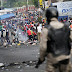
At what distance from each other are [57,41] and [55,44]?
55 mm

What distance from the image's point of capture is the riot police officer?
3180mm

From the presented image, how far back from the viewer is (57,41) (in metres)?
3.18

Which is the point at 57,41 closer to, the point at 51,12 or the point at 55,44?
the point at 55,44

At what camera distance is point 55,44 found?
3.18 m

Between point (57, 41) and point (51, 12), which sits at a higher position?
point (51, 12)

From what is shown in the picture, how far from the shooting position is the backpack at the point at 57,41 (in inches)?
125

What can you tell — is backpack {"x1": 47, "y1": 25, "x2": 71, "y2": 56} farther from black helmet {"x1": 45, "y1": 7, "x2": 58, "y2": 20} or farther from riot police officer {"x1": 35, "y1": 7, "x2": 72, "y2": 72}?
black helmet {"x1": 45, "y1": 7, "x2": 58, "y2": 20}

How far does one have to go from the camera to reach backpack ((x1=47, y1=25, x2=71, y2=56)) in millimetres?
3180

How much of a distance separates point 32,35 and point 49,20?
13.4m

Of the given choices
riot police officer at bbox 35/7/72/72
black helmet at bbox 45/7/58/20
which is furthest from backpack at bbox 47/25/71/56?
black helmet at bbox 45/7/58/20

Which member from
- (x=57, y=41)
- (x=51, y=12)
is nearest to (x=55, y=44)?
(x=57, y=41)

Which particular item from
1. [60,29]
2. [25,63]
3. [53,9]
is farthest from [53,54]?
[25,63]

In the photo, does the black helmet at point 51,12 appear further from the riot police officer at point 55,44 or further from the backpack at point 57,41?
the backpack at point 57,41

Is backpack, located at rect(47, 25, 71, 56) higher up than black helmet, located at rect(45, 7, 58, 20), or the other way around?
black helmet, located at rect(45, 7, 58, 20)
